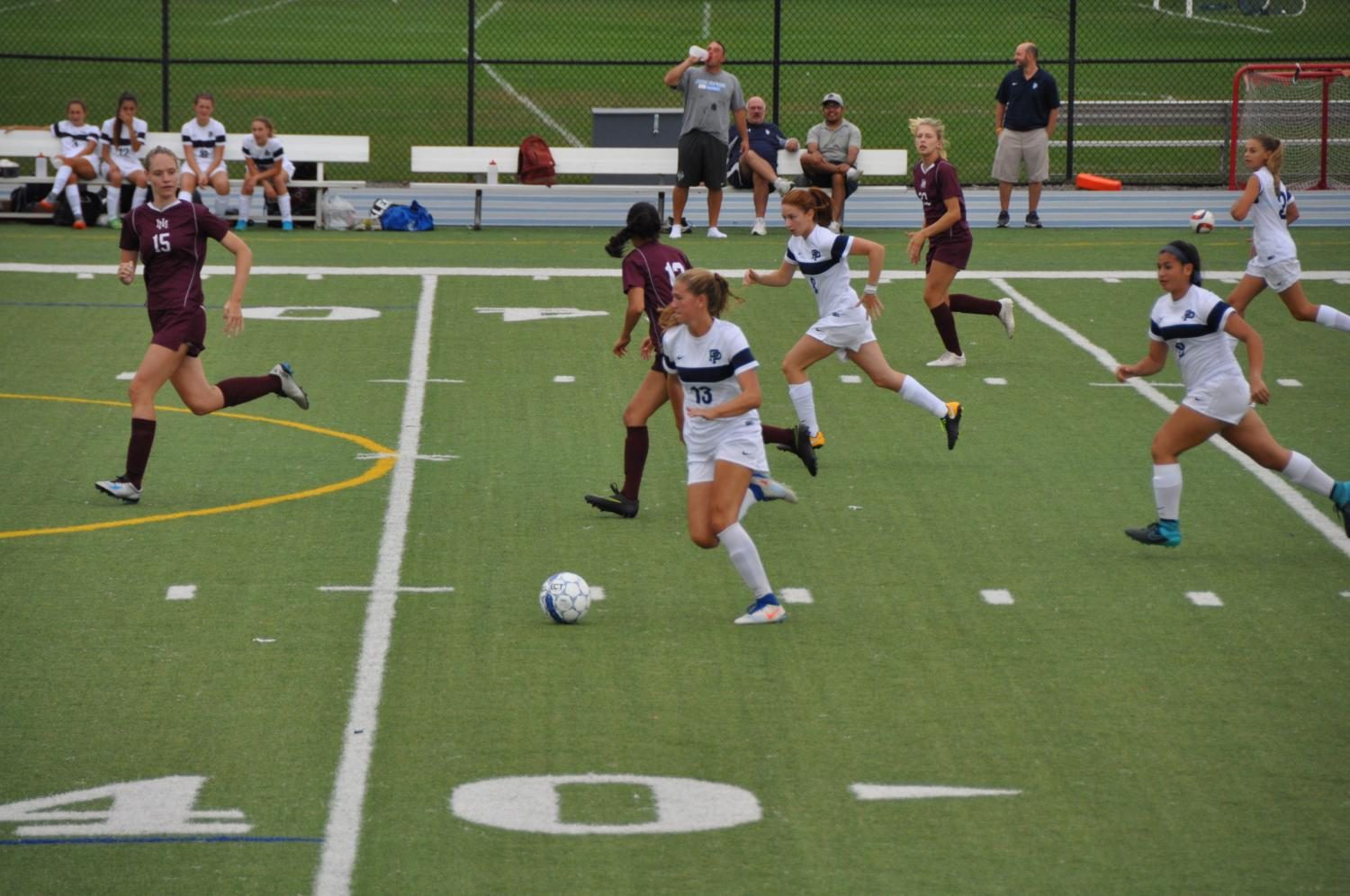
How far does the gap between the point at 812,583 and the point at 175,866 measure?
14.9 ft

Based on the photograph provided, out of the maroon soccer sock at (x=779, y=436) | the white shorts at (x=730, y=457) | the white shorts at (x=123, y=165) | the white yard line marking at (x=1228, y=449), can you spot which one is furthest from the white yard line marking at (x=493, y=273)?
the white shorts at (x=730, y=457)

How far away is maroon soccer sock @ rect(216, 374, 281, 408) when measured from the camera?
1266cm

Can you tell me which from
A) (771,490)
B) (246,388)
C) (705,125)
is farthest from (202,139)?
(771,490)

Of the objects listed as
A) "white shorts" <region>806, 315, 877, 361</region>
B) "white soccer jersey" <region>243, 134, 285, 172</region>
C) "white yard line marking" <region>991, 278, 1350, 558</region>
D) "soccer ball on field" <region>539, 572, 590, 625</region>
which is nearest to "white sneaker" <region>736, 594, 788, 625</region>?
"soccer ball on field" <region>539, 572, 590, 625</region>

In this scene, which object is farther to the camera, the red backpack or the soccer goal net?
the soccer goal net

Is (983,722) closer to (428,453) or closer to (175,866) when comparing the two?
(175,866)

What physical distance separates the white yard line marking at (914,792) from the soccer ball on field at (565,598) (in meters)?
2.41

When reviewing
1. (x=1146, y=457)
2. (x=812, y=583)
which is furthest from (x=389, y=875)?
(x=1146, y=457)

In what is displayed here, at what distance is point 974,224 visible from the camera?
26.2 metres

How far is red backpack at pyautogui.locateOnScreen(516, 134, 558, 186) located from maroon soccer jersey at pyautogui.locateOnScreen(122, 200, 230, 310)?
14185 mm

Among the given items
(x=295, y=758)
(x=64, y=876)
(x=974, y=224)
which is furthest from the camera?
(x=974, y=224)

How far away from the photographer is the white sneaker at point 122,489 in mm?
11906

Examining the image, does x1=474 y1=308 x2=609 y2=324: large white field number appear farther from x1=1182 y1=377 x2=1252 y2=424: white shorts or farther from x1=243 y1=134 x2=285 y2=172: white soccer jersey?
x1=1182 y1=377 x2=1252 y2=424: white shorts

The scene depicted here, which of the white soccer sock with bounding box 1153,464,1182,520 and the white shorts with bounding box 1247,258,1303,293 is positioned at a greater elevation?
the white shorts with bounding box 1247,258,1303,293
